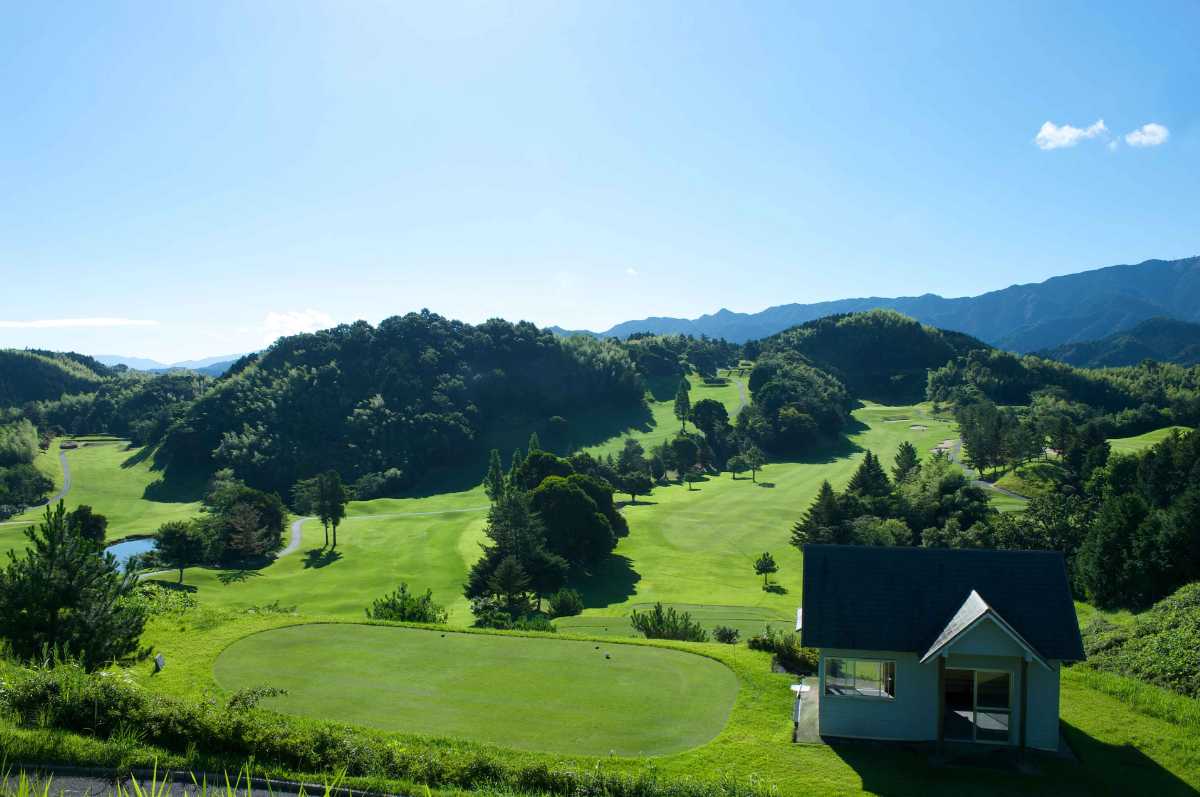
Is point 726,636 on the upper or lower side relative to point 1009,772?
lower

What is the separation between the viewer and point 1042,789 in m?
14.9

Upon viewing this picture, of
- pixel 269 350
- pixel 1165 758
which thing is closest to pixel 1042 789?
pixel 1165 758

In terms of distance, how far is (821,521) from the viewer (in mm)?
57188

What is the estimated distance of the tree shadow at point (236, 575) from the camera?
47406 mm

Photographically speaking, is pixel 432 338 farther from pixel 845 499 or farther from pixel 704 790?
pixel 704 790

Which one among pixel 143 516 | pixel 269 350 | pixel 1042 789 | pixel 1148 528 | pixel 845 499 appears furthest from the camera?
pixel 269 350

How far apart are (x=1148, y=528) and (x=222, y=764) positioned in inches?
1665

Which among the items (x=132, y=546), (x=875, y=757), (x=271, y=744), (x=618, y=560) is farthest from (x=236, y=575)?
(x=875, y=757)

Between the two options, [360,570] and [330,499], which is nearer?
[360,570]

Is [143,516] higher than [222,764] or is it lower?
lower

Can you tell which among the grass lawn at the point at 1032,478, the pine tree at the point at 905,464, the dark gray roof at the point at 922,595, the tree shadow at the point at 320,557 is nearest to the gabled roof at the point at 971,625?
the dark gray roof at the point at 922,595

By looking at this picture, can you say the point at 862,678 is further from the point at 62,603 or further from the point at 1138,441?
the point at 1138,441

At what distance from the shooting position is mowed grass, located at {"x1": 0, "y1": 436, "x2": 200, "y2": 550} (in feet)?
233

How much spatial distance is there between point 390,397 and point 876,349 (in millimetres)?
118845
